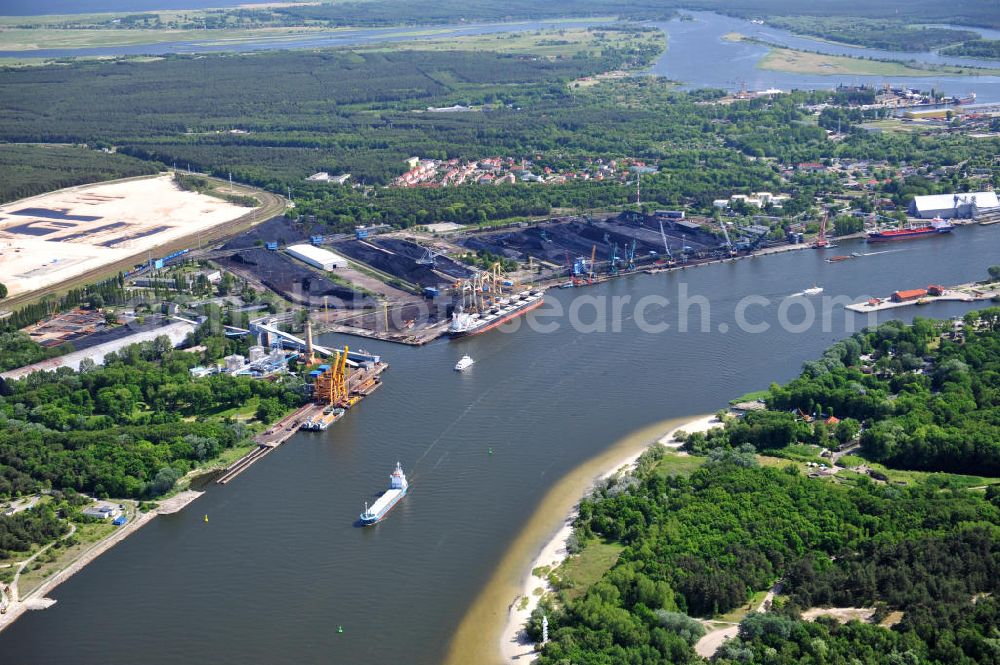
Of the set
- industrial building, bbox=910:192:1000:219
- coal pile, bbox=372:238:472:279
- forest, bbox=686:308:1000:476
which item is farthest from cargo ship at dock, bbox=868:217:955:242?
coal pile, bbox=372:238:472:279

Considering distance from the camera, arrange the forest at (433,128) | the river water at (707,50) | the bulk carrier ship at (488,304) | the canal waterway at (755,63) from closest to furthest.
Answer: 1. the bulk carrier ship at (488,304)
2. the forest at (433,128)
3. the canal waterway at (755,63)
4. the river water at (707,50)

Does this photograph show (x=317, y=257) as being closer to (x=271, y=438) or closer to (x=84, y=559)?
(x=271, y=438)

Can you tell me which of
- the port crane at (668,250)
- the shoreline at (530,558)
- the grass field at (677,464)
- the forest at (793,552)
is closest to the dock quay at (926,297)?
the port crane at (668,250)

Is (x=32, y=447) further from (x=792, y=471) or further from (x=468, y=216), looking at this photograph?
(x=468, y=216)

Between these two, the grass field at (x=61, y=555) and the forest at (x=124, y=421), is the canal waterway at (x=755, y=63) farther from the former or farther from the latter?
the grass field at (x=61, y=555)

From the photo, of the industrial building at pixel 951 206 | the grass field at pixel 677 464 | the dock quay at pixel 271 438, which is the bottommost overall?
the dock quay at pixel 271 438
